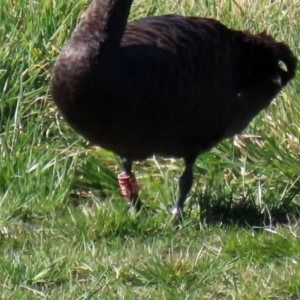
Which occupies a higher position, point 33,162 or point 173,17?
point 173,17

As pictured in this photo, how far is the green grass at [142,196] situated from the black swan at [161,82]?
297 millimetres

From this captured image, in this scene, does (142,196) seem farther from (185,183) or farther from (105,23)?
(105,23)

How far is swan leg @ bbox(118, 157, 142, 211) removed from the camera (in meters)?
5.70

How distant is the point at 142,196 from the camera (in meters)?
6.02

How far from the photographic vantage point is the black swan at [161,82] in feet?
16.3

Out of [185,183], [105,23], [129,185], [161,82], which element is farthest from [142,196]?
[105,23]

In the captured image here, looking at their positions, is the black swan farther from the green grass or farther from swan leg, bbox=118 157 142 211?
the green grass

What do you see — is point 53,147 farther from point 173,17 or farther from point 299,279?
point 299,279

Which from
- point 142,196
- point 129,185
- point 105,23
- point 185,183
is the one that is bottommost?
point 142,196

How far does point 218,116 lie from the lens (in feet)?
18.5

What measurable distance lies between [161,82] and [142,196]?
3.54 feet

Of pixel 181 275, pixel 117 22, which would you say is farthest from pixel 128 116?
pixel 181 275

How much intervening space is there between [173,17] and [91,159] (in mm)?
1136

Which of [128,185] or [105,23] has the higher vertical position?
[105,23]
